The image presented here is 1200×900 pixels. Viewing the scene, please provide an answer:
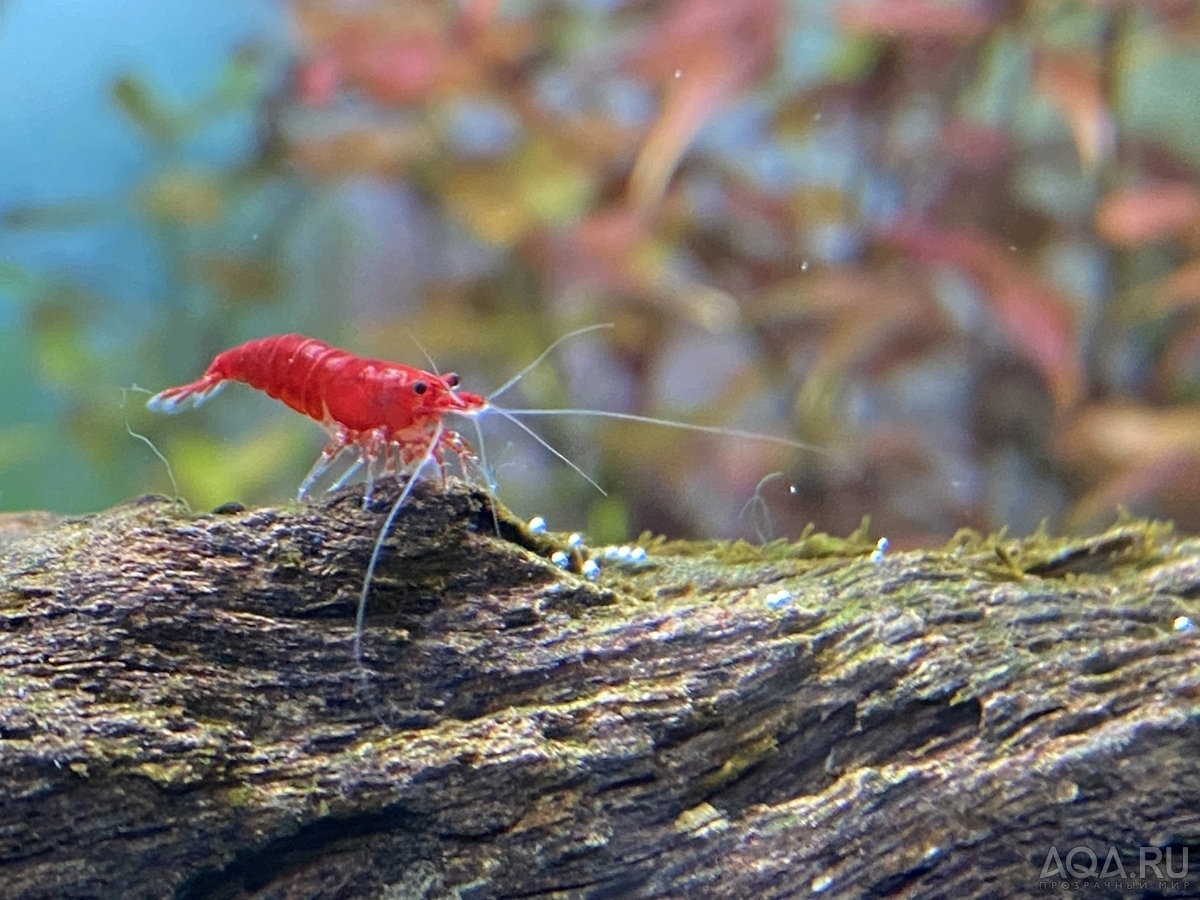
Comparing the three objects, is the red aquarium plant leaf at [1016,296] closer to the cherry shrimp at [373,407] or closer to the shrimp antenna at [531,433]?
the shrimp antenna at [531,433]

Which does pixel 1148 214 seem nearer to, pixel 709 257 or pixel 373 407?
pixel 709 257

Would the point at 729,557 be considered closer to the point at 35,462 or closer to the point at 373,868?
the point at 373,868

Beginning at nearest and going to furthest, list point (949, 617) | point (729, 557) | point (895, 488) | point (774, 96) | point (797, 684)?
point (797, 684) < point (949, 617) < point (729, 557) < point (895, 488) < point (774, 96)

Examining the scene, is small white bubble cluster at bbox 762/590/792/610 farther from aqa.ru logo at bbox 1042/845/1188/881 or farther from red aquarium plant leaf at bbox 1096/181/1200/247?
red aquarium plant leaf at bbox 1096/181/1200/247

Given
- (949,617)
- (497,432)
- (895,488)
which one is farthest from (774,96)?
(949,617)

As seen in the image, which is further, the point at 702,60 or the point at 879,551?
the point at 702,60

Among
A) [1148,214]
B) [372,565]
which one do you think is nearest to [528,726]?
[372,565]

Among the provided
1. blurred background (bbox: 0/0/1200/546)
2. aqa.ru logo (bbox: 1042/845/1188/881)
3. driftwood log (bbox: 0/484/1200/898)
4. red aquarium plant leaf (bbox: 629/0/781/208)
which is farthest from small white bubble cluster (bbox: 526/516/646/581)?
red aquarium plant leaf (bbox: 629/0/781/208)
